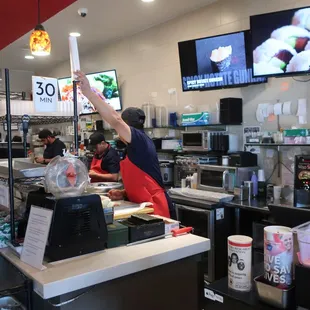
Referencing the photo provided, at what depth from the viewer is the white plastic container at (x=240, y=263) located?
139cm

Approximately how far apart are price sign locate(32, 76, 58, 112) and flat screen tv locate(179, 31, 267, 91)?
8.79 ft

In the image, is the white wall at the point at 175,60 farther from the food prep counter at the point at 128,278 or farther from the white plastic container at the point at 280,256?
the white plastic container at the point at 280,256

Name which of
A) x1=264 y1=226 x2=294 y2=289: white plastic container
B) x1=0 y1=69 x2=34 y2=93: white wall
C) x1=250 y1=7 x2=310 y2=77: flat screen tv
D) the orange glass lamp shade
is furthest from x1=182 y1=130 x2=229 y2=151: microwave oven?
x1=0 y1=69 x2=34 y2=93: white wall

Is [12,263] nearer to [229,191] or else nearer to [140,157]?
[140,157]

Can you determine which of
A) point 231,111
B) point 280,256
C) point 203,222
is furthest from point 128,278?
Result: point 231,111

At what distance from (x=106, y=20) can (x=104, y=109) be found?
351 cm

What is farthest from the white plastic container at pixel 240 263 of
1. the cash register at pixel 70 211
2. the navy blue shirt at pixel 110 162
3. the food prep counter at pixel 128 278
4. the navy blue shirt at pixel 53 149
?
the navy blue shirt at pixel 53 149

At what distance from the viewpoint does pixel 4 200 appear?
1.96 meters

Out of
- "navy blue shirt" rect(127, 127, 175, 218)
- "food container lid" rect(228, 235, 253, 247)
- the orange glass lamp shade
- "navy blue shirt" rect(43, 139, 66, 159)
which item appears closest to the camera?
"food container lid" rect(228, 235, 253, 247)

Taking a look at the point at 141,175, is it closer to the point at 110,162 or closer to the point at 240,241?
the point at 240,241

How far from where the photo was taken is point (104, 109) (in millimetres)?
2199

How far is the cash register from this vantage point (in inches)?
59.5

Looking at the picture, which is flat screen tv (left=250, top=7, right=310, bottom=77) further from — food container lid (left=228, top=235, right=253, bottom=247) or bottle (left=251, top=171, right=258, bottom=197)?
food container lid (left=228, top=235, right=253, bottom=247)

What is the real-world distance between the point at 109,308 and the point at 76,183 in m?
0.57
